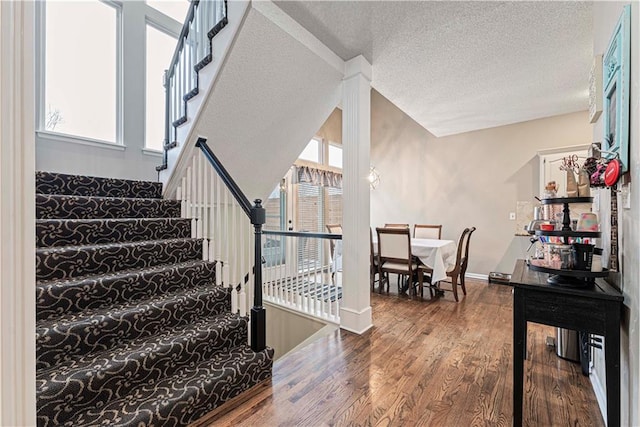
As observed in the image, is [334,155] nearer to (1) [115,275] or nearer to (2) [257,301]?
(2) [257,301]

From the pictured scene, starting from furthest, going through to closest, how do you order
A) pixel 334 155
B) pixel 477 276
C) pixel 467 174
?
pixel 334 155 → pixel 467 174 → pixel 477 276

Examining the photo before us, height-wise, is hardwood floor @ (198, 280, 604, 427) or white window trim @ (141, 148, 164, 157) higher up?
white window trim @ (141, 148, 164, 157)

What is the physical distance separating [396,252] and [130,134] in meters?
3.83

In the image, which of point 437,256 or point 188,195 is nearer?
point 188,195

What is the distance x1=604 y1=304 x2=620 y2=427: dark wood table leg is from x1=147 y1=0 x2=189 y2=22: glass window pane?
5528 mm

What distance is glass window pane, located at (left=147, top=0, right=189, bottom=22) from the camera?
3.97m

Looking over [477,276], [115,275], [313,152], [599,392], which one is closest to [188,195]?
[115,275]

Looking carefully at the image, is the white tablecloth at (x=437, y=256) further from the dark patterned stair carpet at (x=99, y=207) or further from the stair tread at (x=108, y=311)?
the dark patterned stair carpet at (x=99, y=207)

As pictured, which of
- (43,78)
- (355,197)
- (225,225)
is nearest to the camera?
(225,225)

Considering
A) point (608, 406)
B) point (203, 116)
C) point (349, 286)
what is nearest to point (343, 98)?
point (203, 116)

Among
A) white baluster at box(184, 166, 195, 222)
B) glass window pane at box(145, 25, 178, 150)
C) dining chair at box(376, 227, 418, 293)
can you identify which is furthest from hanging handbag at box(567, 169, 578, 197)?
glass window pane at box(145, 25, 178, 150)

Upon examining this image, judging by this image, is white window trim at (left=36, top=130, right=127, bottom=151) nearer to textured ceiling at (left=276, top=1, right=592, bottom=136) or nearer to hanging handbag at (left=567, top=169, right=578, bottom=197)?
textured ceiling at (left=276, top=1, right=592, bottom=136)

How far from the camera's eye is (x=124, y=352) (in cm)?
162

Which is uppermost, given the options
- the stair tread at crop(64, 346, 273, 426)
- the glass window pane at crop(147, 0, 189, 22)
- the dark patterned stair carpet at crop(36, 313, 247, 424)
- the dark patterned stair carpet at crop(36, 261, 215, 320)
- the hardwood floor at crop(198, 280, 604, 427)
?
the glass window pane at crop(147, 0, 189, 22)
